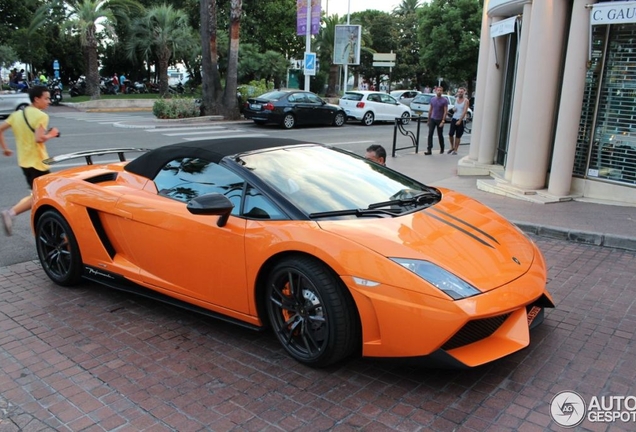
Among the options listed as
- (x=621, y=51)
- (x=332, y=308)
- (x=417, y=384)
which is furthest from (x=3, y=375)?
(x=621, y=51)

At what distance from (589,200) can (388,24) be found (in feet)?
176

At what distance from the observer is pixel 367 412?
10.0 ft

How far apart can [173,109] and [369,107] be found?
8.62 meters

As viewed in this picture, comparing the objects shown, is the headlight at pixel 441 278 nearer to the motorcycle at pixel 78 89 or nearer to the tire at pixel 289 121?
the tire at pixel 289 121

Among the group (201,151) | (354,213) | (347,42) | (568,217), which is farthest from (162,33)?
(354,213)

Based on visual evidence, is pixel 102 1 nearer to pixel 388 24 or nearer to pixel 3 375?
pixel 3 375

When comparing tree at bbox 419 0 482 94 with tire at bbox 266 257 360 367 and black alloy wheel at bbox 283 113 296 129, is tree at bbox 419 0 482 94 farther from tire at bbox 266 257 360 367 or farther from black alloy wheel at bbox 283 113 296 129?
tire at bbox 266 257 360 367

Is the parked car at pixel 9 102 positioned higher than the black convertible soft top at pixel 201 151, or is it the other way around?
the black convertible soft top at pixel 201 151

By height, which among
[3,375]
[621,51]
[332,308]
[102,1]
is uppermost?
[102,1]

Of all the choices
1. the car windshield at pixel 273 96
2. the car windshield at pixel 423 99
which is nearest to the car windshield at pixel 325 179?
the car windshield at pixel 273 96

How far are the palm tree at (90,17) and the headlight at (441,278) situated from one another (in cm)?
2954

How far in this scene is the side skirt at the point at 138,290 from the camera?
3896 millimetres

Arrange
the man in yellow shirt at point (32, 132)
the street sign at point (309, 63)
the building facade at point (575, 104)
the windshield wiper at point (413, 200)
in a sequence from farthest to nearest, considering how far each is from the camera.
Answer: the street sign at point (309, 63) → the building facade at point (575, 104) → the man in yellow shirt at point (32, 132) → the windshield wiper at point (413, 200)

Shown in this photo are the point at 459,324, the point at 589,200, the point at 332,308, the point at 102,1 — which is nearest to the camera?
the point at 459,324
